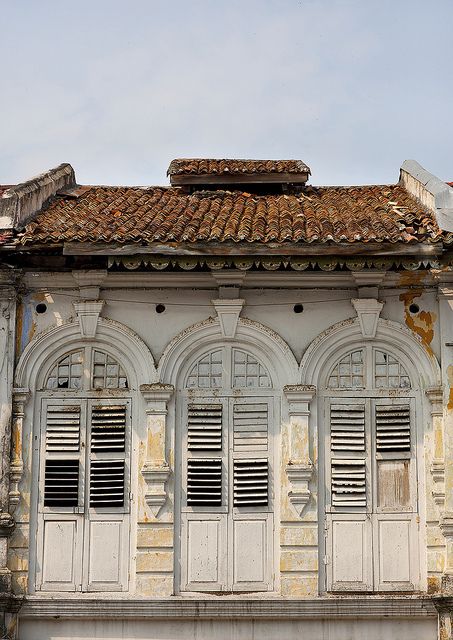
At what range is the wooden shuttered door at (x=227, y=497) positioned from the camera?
15.4 metres

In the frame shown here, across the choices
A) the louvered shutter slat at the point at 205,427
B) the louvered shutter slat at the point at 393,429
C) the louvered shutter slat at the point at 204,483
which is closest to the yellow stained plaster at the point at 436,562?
the louvered shutter slat at the point at 393,429

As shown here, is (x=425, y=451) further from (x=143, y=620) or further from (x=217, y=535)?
(x=143, y=620)

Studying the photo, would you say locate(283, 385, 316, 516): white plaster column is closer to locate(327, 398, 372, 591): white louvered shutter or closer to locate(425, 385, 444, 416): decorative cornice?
locate(327, 398, 372, 591): white louvered shutter

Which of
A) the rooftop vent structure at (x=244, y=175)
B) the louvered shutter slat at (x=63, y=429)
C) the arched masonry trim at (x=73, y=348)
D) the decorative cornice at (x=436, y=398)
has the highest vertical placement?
the rooftop vent structure at (x=244, y=175)

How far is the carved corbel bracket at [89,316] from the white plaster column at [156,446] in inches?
38.2

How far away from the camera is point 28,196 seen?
16828 millimetres

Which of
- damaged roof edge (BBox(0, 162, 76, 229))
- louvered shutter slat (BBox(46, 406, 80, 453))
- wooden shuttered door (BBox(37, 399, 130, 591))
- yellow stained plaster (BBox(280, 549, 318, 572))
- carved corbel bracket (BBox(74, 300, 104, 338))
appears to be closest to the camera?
yellow stained plaster (BBox(280, 549, 318, 572))

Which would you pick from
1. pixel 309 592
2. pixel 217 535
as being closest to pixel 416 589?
pixel 309 592

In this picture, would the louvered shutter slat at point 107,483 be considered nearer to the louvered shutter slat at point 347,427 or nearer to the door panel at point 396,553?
the louvered shutter slat at point 347,427

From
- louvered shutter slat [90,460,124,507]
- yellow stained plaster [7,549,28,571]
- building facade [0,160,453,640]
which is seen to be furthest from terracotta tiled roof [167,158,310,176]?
yellow stained plaster [7,549,28,571]

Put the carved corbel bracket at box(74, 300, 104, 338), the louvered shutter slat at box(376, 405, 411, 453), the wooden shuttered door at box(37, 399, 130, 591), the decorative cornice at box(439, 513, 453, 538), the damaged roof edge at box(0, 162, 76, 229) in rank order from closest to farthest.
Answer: the decorative cornice at box(439, 513, 453, 538)
the wooden shuttered door at box(37, 399, 130, 591)
the louvered shutter slat at box(376, 405, 411, 453)
the carved corbel bracket at box(74, 300, 104, 338)
the damaged roof edge at box(0, 162, 76, 229)

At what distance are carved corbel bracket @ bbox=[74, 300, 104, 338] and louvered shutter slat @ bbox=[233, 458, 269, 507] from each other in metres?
2.44

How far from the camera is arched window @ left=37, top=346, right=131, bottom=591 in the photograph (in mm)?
15430

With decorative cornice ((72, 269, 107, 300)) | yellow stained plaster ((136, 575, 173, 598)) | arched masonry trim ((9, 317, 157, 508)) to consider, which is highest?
decorative cornice ((72, 269, 107, 300))
